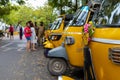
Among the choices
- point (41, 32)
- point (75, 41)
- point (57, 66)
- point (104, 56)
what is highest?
point (104, 56)

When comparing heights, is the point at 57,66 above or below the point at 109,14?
below

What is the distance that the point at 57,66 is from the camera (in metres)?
10.2

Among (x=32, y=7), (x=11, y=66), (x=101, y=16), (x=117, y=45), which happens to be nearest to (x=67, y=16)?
(x=11, y=66)

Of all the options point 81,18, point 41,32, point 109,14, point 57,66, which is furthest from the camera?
point 41,32

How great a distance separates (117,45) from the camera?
407cm

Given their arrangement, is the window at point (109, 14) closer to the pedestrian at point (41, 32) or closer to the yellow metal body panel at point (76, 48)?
the yellow metal body panel at point (76, 48)

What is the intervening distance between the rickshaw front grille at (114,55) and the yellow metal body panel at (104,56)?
51 mm

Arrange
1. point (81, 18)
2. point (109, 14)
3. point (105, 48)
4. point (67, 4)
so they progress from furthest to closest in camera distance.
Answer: point (67, 4) < point (81, 18) < point (109, 14) < point (105, 48)

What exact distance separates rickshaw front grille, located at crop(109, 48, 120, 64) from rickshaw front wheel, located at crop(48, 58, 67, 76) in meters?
6.02

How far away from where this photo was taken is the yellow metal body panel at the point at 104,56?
4129 mm

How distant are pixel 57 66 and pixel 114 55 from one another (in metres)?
6.16

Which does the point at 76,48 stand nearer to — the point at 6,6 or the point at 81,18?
the point at 81,18

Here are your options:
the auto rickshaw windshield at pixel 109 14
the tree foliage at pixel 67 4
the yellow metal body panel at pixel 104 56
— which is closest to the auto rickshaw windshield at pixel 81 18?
the auto rickshaw windshield at pixel 109 14

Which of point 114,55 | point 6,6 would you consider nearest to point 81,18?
point 114,55
